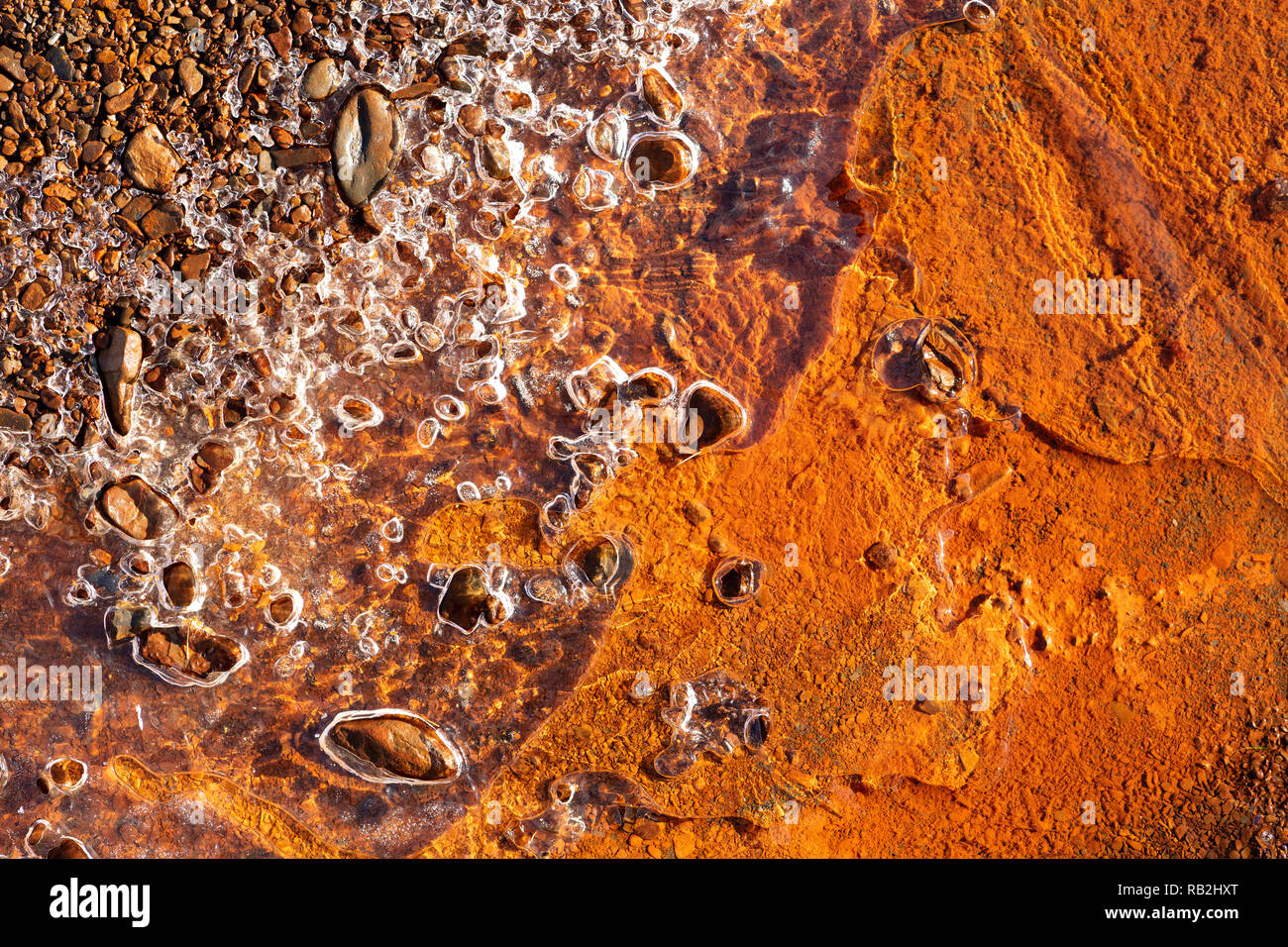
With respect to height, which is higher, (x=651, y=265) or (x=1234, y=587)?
(x=651, y=265)

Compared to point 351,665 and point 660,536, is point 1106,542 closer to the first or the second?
point 660,536

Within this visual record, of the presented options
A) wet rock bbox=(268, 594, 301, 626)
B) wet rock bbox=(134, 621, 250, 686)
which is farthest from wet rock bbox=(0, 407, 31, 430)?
wet rock bbox=(268, 594, 301, 626)

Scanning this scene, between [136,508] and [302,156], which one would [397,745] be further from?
[302,156]

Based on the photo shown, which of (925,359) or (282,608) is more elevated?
(925,359)

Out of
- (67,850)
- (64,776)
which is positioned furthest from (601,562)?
(67,850)

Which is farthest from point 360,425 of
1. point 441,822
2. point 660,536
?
point 441,822

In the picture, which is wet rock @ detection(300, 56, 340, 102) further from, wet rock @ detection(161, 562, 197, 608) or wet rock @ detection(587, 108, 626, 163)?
wet rock @ detection(161, 562, 197, 608)

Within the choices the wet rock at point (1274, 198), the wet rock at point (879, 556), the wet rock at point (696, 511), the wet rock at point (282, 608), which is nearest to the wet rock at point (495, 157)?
the wet rock at point (696, 511)
